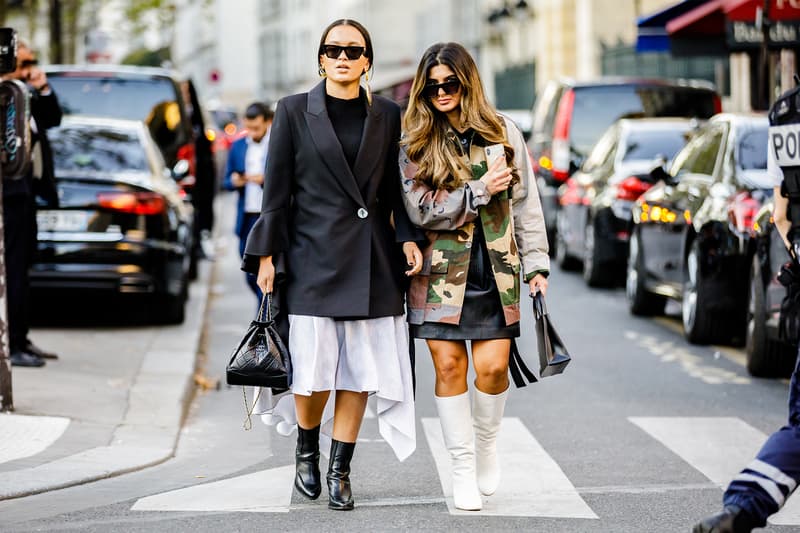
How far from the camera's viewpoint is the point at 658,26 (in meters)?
22.8

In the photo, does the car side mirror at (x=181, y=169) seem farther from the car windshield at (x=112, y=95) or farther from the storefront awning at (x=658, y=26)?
the storefront awning at (x=658, y=26)

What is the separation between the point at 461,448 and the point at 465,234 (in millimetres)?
804

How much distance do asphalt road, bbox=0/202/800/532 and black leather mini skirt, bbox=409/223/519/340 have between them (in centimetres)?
67

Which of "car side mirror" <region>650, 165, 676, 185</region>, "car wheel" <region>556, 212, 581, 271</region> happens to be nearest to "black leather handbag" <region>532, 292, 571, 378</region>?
"car side mirror" <region>650, 165, 676, 185</region>

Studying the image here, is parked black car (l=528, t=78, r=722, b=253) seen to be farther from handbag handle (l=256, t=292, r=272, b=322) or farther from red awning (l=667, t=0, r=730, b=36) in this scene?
handbag handle (l=256, t=292, r=272, b=322)

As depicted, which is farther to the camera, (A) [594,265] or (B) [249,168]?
(A) [594,265]

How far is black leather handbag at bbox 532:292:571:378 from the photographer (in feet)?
20.9

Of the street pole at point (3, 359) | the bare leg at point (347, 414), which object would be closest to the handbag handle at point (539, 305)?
the bare leg at point (347, 414)

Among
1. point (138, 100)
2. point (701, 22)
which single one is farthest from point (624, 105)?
point (138, 100)

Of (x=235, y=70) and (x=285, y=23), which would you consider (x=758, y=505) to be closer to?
(x=285, y=23)

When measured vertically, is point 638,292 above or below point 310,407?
below

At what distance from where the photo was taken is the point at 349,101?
6445mm

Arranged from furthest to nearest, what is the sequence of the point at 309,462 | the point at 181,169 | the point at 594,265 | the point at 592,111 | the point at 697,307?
1. the point at 592,111
2. the point at 594,265
3. the point at 181,169
4. the point at 697,307
5. the point at 309,462

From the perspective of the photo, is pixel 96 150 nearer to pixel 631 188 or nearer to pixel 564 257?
pixel 631 188
